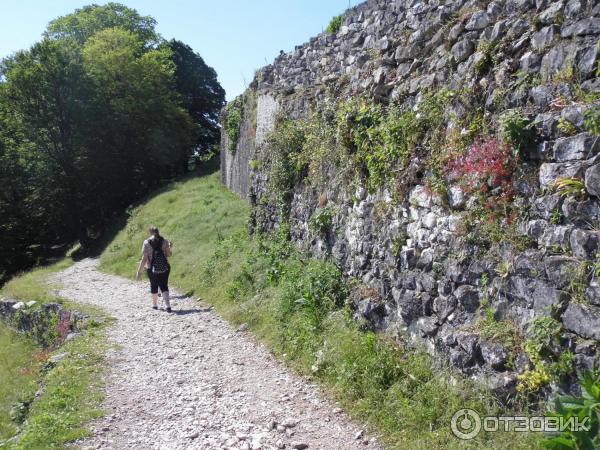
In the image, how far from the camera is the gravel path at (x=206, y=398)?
196 inches

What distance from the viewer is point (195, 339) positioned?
8.17 m

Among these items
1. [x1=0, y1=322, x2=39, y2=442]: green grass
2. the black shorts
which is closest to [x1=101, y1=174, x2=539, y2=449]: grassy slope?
the black shorts

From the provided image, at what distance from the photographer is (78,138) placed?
26.1 metres

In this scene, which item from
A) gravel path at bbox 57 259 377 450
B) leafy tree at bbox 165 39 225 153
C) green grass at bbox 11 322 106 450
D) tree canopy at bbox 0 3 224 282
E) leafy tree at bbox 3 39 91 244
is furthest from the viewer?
leafy tree at bbox 165 39 225 153

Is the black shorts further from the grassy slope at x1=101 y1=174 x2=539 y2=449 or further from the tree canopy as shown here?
the tree canopy

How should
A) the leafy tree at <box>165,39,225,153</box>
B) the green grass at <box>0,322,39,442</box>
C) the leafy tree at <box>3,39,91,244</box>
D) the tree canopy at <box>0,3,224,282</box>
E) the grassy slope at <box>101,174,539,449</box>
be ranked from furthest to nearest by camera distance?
1. the leafy tree at <box>165,39,225,153</box>
2. the tree canopy at <box>0,3,224,282</box>
3. the leafy tree at <box>3,39,91,244</box>
4. the green grass at <box>0,322,39,442</box>
5. the grassy slope at <box>101,174,539,449</box>

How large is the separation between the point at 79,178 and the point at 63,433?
23.6 meters

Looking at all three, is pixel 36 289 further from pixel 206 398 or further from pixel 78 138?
pixel 78 138

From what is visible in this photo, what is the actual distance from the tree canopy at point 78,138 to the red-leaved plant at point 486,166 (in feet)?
74.2

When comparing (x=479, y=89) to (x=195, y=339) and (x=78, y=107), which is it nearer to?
(x=195, y=339)

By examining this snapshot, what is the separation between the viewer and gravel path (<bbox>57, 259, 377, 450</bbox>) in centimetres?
498

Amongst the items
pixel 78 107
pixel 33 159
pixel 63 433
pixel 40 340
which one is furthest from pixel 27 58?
pixel 63 433

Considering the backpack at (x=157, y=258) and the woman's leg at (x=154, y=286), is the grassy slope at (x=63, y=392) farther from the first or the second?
the backpack at (x=157, y=258)

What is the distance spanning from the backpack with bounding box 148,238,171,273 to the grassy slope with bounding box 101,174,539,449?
114 cm
